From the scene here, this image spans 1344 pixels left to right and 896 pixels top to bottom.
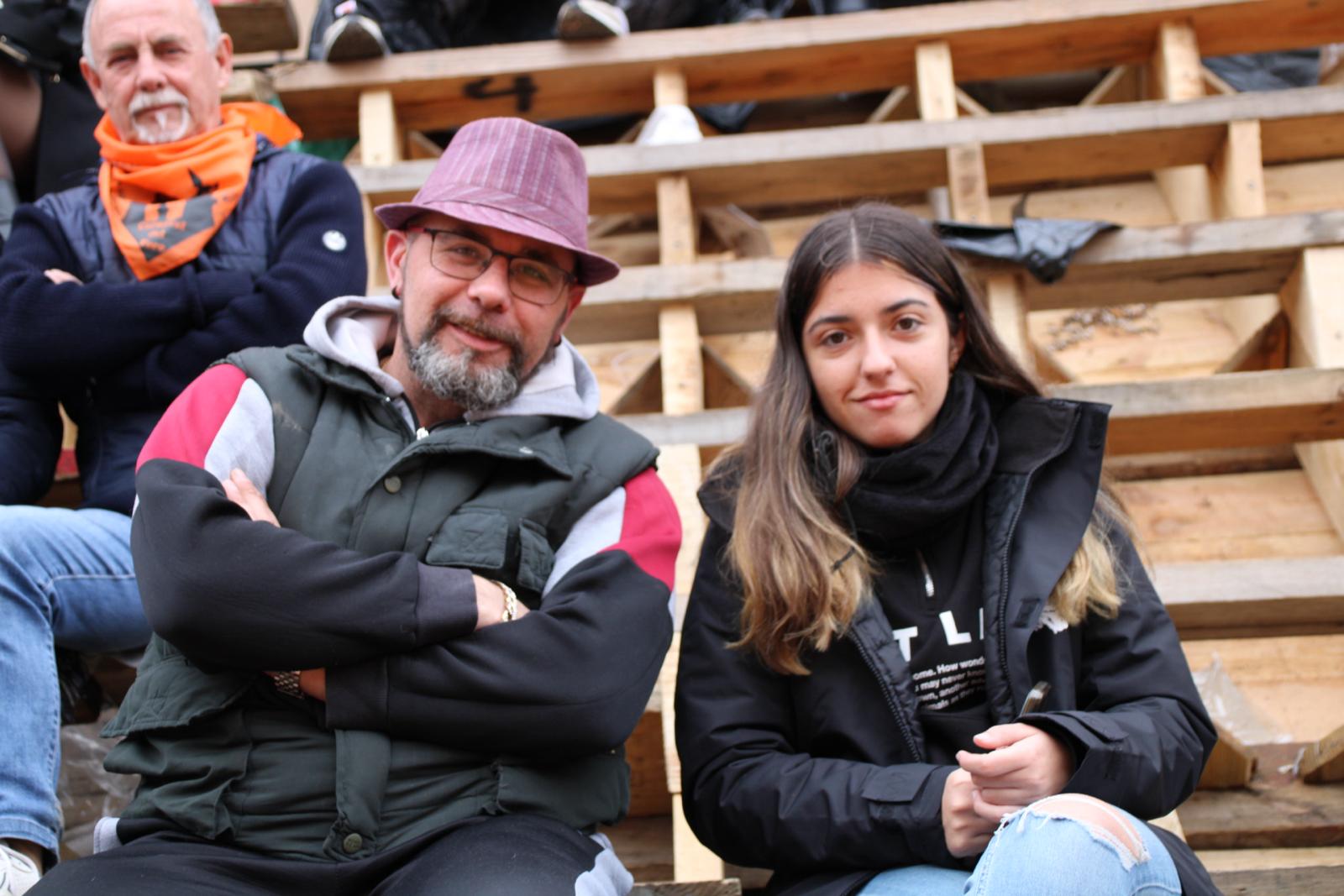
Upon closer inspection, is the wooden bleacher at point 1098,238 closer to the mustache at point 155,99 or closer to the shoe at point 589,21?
the shoe at point 589,21

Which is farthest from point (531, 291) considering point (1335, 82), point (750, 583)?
point (1335, 82)

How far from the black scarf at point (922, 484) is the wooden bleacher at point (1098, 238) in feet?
2.24

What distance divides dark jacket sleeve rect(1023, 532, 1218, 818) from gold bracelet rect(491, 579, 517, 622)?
0.69 m

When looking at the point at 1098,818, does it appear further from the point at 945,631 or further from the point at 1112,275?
the point at 1112,275

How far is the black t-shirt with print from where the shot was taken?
70.4 inches

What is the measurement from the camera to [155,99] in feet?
8.18

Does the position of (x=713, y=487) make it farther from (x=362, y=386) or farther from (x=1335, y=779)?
(x=1335, y=779)

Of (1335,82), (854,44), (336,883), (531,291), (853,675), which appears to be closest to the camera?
(336,883)

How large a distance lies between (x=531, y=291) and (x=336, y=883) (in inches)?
36.0

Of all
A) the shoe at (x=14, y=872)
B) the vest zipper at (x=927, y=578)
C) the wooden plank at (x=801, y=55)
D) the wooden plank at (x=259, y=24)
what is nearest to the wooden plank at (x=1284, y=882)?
the vest zipper at (x=927, y=578)

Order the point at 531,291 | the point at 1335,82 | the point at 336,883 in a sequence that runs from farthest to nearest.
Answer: the point at 1335,82, the point at 531,291, the point at 336,883

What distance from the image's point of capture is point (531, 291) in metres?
1.98

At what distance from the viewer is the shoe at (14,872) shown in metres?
1.59

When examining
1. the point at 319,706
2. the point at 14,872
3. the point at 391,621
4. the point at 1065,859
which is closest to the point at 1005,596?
the point at 1065,859
